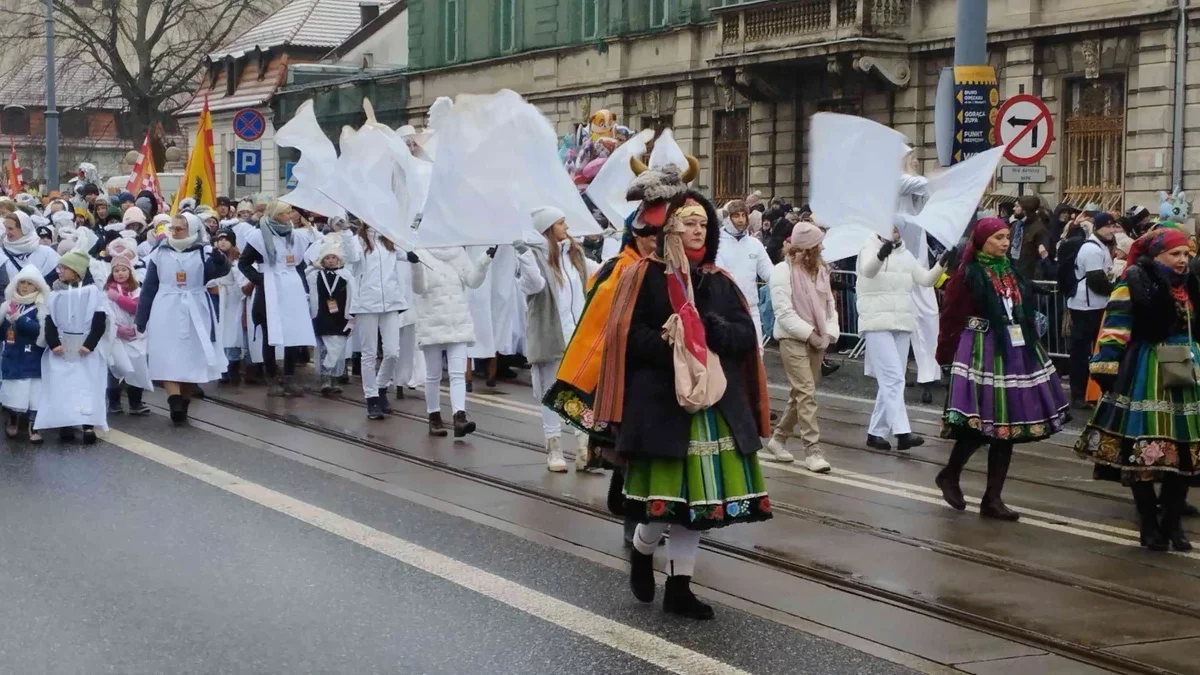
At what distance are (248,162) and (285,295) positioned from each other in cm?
932

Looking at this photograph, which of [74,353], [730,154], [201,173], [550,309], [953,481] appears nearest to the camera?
[953,481]

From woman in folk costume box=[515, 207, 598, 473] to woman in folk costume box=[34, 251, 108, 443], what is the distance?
11.3 feet

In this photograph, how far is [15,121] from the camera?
3617 inches

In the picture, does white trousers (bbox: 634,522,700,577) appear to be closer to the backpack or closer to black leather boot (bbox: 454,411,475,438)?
black leather boot (bbox: 454,411,475,438)

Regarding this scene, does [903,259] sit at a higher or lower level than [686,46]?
lower

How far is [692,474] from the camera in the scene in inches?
288

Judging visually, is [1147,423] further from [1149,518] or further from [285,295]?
[285,295]

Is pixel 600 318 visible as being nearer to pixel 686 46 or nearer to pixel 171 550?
pixel 171 550

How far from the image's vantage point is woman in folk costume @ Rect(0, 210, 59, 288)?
14469mm

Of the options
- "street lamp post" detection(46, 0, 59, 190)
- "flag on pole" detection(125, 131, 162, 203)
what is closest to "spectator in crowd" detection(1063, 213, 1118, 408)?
"flag on pole" detection(125, 131, 162, 203)

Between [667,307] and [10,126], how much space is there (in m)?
89.0

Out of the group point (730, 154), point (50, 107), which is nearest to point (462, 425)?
point (730, 154)

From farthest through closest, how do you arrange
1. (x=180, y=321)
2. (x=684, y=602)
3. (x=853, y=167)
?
(x=180, y=321), (x=853, y=167), (x=684, y=602)

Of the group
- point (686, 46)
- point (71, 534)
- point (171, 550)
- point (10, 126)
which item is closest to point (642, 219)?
point (171, 550)
